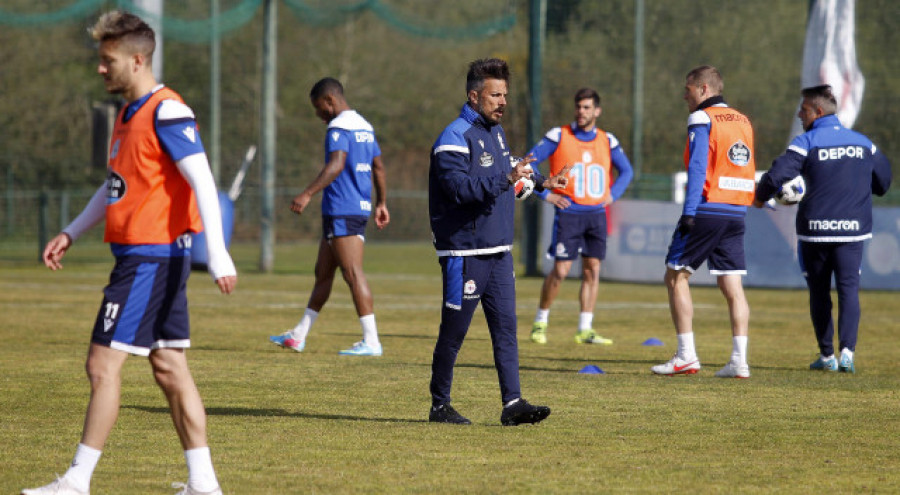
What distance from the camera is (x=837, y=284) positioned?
11031mm

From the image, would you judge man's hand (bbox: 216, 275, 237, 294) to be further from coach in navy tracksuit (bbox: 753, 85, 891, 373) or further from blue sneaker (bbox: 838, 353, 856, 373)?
blue sneaker (bbox: 838, 353, 856, 373)

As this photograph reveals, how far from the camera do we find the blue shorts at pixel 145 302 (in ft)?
18.5

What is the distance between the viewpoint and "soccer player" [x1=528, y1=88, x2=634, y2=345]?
13.4m

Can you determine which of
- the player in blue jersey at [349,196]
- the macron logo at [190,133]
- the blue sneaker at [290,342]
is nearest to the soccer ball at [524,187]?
the macron logo at [190,133]

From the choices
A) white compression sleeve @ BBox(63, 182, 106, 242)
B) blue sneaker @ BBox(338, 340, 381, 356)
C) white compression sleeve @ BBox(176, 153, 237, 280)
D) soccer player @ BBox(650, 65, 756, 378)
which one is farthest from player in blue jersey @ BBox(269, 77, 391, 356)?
white compression sleeve @ BBox(176, 153, 237, 280)

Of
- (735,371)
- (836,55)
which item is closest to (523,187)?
(735,371)

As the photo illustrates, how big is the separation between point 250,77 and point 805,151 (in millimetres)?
31552

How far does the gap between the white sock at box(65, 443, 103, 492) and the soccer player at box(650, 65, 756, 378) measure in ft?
18.4

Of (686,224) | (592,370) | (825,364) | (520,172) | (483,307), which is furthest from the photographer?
(825,364)

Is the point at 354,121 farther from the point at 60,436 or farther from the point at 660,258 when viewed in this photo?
the point at 660,258

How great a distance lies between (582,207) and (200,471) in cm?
836

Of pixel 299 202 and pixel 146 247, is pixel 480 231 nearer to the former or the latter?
pixel 146 247

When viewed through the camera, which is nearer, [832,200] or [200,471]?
[200,471]

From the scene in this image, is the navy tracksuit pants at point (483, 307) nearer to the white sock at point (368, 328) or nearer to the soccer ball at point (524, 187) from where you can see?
the soccer ball at point (524, 187)
